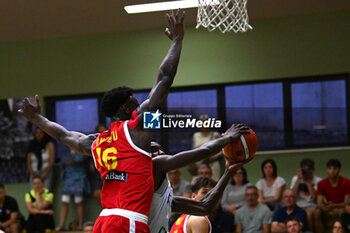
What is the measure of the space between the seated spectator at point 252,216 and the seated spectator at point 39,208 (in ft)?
10.2

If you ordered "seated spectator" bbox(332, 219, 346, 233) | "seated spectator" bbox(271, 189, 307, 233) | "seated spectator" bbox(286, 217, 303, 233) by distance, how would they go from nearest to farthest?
1. "seated spectator" bbox(332, 219, 346, 233)
2. "seated spectator" bbox(286, 217, 303, 233)
3. "seated spectator" bbox(271, 189, 307, 233)

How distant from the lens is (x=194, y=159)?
4.16 metres

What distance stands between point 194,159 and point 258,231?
15.5 ft

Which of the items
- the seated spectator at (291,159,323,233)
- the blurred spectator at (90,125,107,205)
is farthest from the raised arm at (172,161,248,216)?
the blurred spectator at (90,125,107,205)

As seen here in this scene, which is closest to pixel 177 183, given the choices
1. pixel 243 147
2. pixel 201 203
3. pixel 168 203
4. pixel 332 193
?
pixel 332 193

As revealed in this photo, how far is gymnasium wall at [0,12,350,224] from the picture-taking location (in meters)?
10.3

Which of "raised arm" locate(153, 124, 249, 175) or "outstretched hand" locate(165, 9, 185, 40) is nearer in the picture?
"raised arm" locate(153, 124, 249, 175)

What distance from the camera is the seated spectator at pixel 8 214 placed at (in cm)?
972

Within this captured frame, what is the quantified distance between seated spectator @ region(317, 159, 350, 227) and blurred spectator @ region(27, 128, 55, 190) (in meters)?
4.56

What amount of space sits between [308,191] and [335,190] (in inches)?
15.1

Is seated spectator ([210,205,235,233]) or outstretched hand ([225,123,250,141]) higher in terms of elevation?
outstretched hand ([225,123,250,141])
